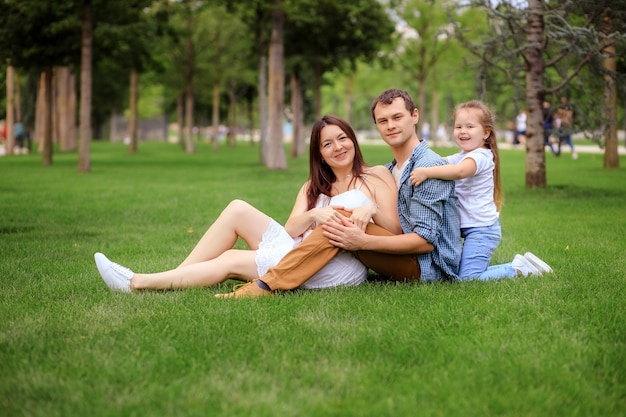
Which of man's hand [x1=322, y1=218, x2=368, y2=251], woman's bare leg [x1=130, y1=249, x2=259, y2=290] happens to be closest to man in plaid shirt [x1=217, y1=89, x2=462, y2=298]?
man's hand [x1=322, y1=218, x2=368, y2=251]

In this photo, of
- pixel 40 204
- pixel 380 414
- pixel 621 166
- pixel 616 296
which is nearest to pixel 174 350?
pixel 380 414

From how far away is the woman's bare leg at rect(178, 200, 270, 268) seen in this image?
5617mm

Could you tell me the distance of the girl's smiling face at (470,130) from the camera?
5.84 meters

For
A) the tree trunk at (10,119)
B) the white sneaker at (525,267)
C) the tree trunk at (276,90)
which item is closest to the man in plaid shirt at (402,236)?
the white sneaker at (525,267)

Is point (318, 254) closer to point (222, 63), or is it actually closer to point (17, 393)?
point (17, 393)

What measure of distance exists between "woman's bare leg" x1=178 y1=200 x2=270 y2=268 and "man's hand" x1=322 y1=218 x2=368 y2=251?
0.77 m

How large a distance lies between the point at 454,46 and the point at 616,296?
1538 inches

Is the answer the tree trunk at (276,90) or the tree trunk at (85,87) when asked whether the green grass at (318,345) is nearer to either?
the tree trunk at (85,87)

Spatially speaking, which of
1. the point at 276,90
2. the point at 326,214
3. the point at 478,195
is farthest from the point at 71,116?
the point at 326,214

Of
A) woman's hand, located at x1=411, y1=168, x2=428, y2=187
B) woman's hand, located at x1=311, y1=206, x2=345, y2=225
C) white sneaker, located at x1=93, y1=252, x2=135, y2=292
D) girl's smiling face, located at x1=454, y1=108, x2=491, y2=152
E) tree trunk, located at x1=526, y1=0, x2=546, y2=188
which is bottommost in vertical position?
white sneaker, located at x1=93, y1=252, x2=135, y2=292

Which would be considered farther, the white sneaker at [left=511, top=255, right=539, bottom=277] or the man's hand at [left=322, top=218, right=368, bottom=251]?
the white sneaker at [left=511, top=255, right=539, bottom=277]

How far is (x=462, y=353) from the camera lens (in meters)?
3.94

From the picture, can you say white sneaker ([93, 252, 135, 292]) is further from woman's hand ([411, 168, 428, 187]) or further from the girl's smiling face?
the girl's smiling face

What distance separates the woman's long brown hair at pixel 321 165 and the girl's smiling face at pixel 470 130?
88cm
